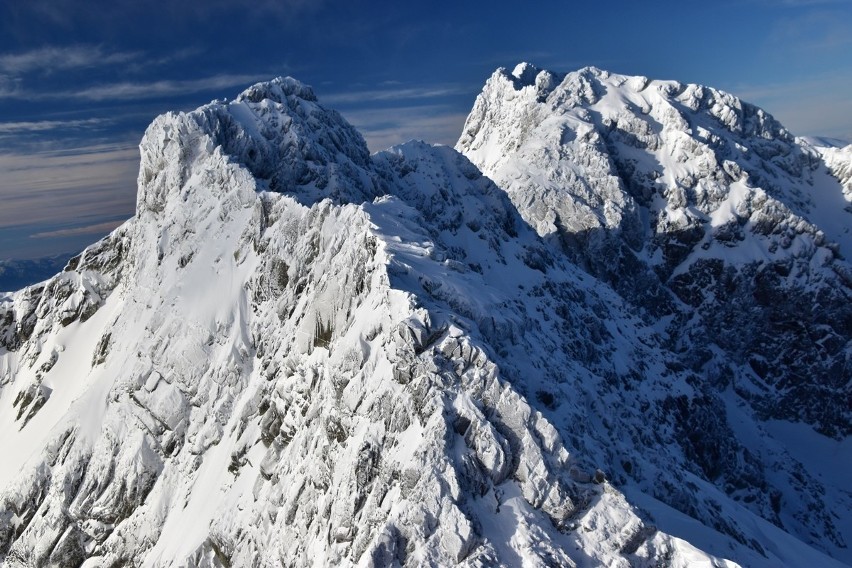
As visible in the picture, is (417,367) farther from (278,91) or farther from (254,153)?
(278,91)

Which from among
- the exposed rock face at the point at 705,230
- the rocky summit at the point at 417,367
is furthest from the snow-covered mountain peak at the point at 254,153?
the exposed rock face at the point at 705,230

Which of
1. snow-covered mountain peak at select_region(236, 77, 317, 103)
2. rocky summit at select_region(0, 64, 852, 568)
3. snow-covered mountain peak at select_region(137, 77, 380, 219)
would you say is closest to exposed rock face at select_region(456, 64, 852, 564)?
rocky summit at select_region(0, 64, 852, 568)

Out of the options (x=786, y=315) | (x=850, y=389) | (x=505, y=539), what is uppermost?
(x=505, y=539)

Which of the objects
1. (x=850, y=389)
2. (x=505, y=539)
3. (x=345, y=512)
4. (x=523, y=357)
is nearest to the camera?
(x=505, y=539)

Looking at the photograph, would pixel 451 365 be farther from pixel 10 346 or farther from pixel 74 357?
pixel 10 346

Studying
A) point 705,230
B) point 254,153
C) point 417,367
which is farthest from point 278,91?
point 705,230

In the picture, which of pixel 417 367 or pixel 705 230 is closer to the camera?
pixel 417 367

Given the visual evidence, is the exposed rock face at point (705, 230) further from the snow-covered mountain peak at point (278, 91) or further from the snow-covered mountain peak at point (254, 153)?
the snow-covered mountain peak at point (254, 153)

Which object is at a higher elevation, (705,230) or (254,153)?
(254,153)

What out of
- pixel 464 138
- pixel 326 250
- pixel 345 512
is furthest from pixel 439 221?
pixel 464 138
